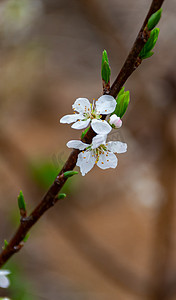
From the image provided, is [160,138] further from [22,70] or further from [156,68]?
[22,70]

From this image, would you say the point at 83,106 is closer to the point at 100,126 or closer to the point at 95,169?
the point at 100,126

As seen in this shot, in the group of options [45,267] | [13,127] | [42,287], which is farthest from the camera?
[13,127]

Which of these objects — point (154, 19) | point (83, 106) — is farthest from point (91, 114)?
point (154, 19)

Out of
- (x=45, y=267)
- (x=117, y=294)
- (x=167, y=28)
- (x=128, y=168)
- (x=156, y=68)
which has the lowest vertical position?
(x=117, y=294)

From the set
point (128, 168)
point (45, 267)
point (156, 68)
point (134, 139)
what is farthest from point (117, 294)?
point (156, 68)

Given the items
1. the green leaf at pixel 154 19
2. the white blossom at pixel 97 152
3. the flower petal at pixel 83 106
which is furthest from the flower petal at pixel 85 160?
the green leaf at pixel 154 19

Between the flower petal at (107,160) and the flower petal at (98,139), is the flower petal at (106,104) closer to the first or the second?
the flower petal at (98,139)

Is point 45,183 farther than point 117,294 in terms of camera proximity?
No

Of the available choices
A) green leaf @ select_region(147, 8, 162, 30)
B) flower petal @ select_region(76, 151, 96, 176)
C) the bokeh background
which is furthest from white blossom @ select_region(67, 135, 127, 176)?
the bokeh background
